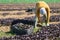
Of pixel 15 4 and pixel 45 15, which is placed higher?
pixel 45 15

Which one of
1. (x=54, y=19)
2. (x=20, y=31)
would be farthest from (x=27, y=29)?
(x=54, y=19)

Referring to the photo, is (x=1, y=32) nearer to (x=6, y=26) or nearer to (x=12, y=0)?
(x=6, y=26)

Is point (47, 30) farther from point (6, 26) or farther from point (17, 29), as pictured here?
point (6, 26)

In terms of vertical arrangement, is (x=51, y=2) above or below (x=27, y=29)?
below

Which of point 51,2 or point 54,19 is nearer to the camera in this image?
point 54,19

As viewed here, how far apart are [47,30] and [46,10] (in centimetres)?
246

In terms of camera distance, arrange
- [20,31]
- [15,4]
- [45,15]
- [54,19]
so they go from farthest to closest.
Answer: [15,4], [54,19], [45,15], [20,31]

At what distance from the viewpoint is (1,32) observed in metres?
13.7

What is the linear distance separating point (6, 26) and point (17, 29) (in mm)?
2772

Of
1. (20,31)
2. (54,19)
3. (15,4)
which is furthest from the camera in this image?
(15,4)

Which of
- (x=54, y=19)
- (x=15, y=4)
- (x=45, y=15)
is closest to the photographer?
(x=45, y=15)

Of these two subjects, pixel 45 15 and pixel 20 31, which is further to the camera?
pixel 45 15

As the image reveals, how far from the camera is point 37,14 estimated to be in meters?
15.3

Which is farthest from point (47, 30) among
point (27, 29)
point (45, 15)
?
point (45, 15)
